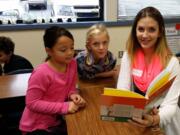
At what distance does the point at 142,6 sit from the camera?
3693 mm

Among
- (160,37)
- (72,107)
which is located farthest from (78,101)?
(160,37)

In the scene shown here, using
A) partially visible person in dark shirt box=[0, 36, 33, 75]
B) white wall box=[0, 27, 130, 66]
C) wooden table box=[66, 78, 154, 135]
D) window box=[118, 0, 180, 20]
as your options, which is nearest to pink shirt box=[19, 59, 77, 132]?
wooden table box=[66, 78, 154, 135]

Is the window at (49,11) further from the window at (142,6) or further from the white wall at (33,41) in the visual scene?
the window at (142,6)

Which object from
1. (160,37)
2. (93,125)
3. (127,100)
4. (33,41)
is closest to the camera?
(127,100)

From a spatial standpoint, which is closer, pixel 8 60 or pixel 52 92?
pixel 52 92

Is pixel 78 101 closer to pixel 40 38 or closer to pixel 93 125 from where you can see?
pixel 93 125

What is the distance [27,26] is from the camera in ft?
10.8

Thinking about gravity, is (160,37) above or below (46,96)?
above

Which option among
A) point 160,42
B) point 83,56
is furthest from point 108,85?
point 160,42

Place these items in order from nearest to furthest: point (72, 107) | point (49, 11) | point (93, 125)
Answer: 1. point (93, 125)
2. point (72, 107)
3. point (49, 11)

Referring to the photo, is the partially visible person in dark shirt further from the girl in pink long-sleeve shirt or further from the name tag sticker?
the name tag sticker

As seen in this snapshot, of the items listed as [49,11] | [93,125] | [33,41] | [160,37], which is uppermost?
[49,11]

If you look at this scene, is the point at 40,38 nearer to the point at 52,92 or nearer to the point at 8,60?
the point at 8,60

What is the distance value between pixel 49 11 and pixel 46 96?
2.20 meters
